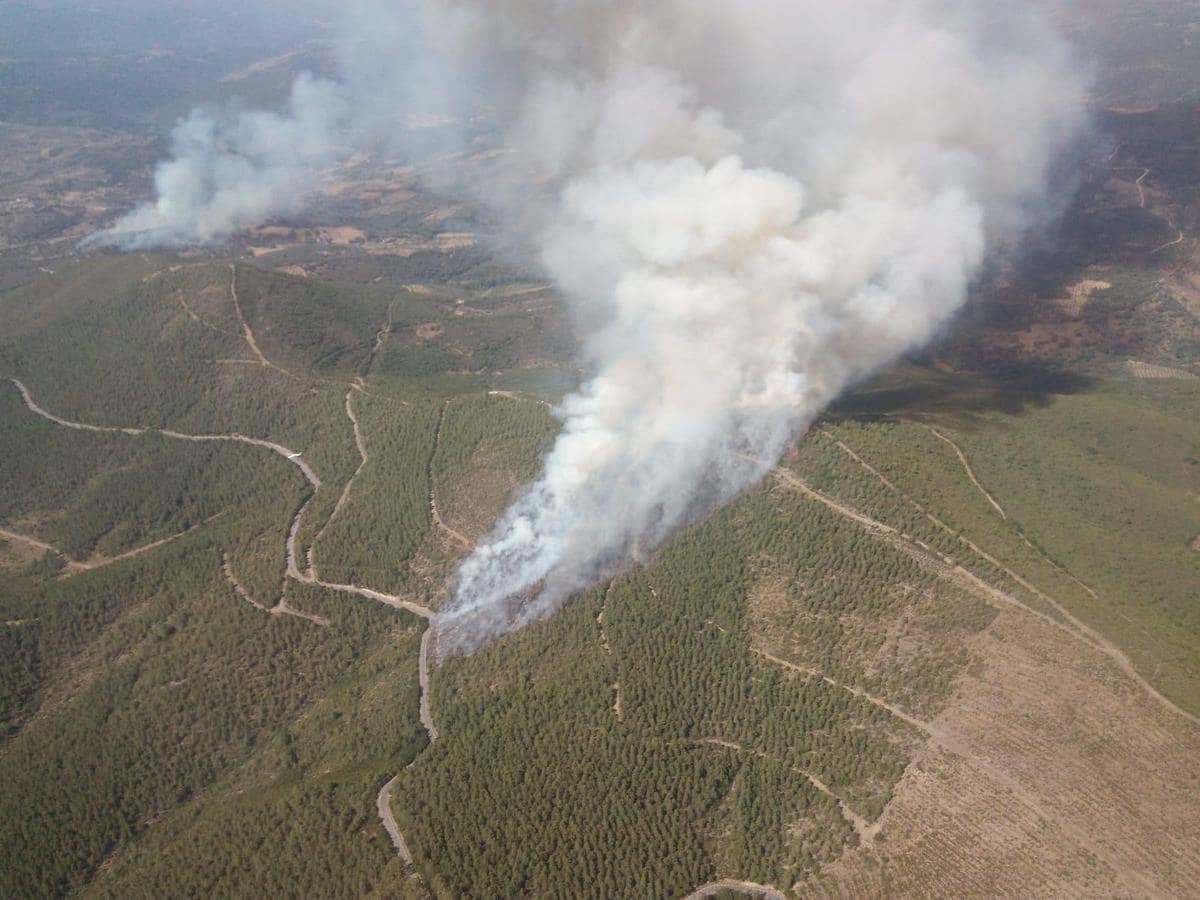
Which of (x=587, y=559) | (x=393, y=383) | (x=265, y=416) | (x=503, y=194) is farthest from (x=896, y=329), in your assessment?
(x=503, y=194)

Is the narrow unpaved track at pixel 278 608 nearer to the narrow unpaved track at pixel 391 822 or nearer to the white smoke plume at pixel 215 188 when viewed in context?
the narrow unpaved track at pixel 391 822

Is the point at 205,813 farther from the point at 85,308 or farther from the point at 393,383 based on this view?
the point at 85,308

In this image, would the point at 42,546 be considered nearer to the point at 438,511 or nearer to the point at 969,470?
the point at 438,511

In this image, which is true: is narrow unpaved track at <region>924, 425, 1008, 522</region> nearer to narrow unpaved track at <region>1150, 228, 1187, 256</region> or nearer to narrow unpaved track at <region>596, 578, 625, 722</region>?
narrow unpaved track at <region>596, 578, 625, 722</region>

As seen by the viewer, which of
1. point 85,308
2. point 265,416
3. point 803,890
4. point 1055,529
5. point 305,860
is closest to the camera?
point 803,890

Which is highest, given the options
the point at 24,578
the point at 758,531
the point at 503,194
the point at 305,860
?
the point at 758,531

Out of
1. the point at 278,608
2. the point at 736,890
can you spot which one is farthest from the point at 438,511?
the point at 736,890
